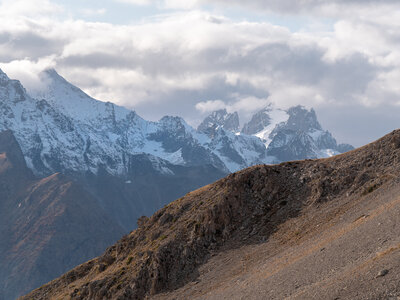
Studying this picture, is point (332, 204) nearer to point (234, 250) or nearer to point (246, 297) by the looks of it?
point (234, 250)

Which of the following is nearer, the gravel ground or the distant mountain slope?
the gravel ground

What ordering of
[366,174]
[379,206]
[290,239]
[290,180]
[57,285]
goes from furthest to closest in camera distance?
[57,285]
[290,180]
[366,174]
[290,239]
[379,206]

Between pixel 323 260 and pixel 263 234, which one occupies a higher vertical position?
pixel 263 234

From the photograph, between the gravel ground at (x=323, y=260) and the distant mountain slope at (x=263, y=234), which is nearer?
the gravel ground at (x=323, y=260)

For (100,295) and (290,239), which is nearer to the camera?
(290,239)

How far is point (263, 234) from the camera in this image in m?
68.6

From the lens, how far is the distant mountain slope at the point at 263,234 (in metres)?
53.0

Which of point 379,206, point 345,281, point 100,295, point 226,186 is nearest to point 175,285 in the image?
point 100,295

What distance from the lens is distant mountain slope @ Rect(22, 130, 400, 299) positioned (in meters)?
53.0

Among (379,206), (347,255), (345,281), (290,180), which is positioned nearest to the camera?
(345,281)

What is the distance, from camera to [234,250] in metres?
67.7

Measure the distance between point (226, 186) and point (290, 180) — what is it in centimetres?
758

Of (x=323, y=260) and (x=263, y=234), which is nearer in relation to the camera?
(x=323, y=260)

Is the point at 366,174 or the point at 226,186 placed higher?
the point at 226,186
